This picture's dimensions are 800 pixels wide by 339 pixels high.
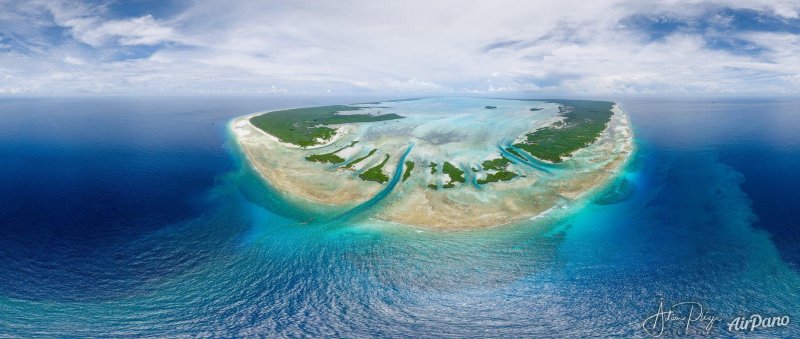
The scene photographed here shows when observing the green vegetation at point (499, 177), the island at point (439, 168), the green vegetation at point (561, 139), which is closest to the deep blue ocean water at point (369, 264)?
the island at point (439, 168)

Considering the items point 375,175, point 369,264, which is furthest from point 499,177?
point 369,264

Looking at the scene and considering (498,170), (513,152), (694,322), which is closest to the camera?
(694,322)

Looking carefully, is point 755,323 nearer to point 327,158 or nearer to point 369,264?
point 369,264

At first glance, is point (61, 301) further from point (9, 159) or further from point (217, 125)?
point (217, 125)

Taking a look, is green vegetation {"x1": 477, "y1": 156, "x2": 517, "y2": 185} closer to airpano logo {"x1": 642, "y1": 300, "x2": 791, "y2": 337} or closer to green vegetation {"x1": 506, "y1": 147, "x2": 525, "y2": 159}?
green vegetation {"x1": 506, "y1": 147, "x2": 525, "y2": 159}

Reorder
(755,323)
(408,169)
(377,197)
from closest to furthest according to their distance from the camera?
(755,323) → (377,197) → (408,169)

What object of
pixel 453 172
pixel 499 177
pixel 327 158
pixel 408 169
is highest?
pixel 327 158
